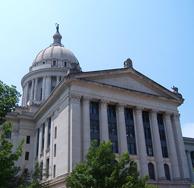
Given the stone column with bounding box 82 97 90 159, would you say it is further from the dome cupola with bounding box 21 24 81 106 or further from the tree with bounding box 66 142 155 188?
the dome cupola with bounding box 21 24 81 106

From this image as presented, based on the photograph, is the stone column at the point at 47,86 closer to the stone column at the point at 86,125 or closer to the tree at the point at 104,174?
the stone column at the point at 86,125

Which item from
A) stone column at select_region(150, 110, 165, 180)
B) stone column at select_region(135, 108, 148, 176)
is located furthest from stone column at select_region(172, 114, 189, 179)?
stone column at select_region(135, 108, 148, 176)

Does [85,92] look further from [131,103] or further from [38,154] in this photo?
[38,154]

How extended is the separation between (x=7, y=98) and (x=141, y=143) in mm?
24086

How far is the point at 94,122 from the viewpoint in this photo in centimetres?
3600

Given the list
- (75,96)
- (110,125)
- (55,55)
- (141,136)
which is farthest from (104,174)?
(55,55)

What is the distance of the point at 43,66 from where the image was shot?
6169cm

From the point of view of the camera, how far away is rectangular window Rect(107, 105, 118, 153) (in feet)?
118

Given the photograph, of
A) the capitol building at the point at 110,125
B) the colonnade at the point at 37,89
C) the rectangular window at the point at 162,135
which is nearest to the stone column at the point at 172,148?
the capitol building at the point at 110,125

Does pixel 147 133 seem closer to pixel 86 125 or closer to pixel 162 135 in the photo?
pixel 162 135

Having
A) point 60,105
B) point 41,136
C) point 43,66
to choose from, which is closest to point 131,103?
point 60,105

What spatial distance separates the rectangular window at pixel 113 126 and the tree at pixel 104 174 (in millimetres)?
11608

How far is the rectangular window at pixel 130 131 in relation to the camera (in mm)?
37094

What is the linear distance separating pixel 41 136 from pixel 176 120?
20.6 m
